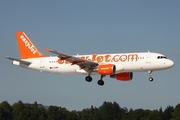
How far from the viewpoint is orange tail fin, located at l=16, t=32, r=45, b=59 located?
3228 inches

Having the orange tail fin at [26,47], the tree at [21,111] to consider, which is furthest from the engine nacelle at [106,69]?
the tree at [21,111]

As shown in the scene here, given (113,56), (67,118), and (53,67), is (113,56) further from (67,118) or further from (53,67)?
(67,118)

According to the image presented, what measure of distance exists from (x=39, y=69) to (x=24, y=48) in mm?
6392

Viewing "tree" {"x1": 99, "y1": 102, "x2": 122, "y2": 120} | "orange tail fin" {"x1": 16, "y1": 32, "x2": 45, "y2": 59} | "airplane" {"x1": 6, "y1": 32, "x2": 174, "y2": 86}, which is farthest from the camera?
"tree" {"x1": 99, "y1": 102, "x2": 122, "y2": 120}

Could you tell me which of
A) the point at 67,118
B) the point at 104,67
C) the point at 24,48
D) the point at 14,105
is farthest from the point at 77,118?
the point at 104,67

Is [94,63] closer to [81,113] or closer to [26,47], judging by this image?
[26,47]

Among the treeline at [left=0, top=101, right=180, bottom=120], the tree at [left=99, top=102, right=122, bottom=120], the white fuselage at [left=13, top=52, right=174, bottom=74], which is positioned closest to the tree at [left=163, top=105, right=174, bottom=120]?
the treeline at [left=0, top=101, right=180, bottom=120]

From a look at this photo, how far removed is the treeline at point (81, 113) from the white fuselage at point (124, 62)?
288 feet

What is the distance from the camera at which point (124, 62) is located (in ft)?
233

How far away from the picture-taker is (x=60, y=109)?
593 feet

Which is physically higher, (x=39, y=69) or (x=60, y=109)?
(x=60, y=109)

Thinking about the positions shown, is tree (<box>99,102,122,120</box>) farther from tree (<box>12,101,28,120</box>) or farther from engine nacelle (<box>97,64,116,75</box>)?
engine nacelle (<box>97,64,116,75</box>)

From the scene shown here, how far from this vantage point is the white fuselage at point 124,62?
229 ft

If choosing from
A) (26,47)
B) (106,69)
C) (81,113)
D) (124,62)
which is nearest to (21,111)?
(81,113)
